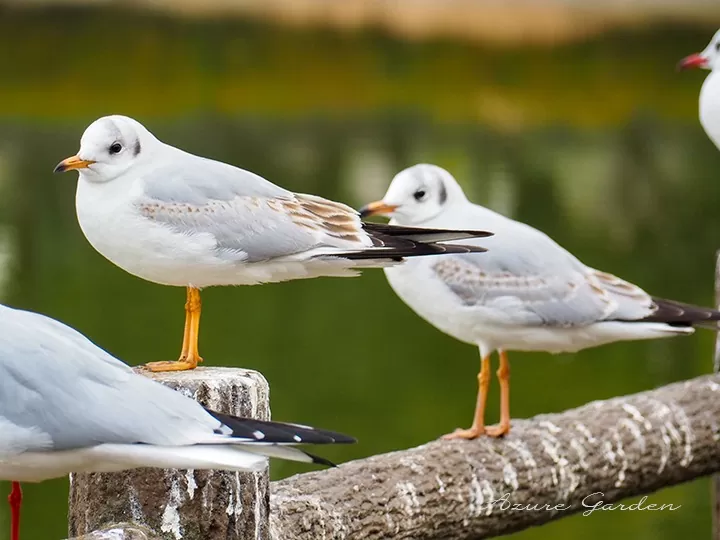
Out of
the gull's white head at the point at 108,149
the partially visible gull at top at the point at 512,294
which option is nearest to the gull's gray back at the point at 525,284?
the partially visible gull at top at the point at 512,294

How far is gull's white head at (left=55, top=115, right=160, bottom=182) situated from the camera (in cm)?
260

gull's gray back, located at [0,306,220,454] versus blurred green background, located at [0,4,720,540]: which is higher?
blurred green background, located at [0,4,720,540]

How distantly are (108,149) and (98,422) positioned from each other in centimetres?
74

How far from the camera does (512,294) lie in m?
3.38

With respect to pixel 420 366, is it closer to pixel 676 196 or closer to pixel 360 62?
pixel 676 196

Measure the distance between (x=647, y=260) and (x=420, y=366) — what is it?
9.59ft

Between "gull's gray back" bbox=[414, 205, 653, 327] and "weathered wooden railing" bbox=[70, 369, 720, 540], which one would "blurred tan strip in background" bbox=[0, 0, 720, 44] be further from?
"weathered wooden railing" bbox=[70, 369, 720, 540]

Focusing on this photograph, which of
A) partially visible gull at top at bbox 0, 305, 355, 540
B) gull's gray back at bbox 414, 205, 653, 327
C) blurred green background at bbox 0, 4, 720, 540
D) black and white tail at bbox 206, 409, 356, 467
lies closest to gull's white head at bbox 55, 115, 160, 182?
partially visible gull at top at bbox 0, 305, 355, 540

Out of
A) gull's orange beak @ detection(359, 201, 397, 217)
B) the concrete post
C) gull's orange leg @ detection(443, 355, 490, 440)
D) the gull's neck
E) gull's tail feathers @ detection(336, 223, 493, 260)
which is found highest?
the gull's neck

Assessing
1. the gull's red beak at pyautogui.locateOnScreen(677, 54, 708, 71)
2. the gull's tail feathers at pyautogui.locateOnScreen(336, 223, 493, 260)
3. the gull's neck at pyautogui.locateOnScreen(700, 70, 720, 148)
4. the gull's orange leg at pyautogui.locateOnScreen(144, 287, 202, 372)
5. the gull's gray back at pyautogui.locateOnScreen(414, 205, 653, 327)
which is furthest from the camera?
the gull's red beak at pyautogui.locateOnScreen(677, 54, 708, 71)

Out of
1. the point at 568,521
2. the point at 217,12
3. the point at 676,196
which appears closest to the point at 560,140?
the point at 676,196

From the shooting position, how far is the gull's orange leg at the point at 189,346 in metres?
2.53

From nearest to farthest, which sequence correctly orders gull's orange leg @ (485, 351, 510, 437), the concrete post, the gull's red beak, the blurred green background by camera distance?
the concrete post, gull's orange leg @ (485, 351, 510, 437), the gull's red beak, the blurred green background

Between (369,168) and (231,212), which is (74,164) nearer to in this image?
(231,212)
